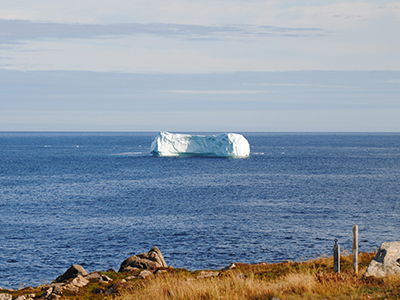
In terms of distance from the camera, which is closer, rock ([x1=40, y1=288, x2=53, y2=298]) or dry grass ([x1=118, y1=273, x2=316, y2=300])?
dry grass ([x1=118, y1=273, x2=316, y2=300])

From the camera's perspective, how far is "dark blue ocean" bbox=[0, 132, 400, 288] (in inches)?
1099

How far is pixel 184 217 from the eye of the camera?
4022 cm

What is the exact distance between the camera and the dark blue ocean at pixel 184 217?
27.9 meters

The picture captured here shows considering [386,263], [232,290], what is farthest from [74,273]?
[386,263]

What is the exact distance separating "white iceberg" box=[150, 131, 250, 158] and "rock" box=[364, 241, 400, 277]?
3374 inches

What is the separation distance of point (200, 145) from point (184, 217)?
68.3m

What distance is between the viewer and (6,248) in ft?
97.9

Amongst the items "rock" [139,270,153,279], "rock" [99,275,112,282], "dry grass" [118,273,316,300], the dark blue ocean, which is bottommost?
the dark blue ocean

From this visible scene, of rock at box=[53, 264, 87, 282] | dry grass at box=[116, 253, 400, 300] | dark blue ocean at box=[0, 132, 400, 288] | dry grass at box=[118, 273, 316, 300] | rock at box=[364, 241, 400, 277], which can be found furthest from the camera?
dark blue ocean at box=[0, 132, 400, 288]

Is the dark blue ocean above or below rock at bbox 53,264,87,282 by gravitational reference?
below

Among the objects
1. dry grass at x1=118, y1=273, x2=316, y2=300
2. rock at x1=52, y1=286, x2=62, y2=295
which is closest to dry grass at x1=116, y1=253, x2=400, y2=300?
dry grass at x1=118, y1=273, x2=316, y2=300

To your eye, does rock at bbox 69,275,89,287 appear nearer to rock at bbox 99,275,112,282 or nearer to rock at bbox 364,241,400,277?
rock at bbox 99,275,112,282

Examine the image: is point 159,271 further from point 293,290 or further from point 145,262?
point 293,290

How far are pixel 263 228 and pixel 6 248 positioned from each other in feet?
62.8
